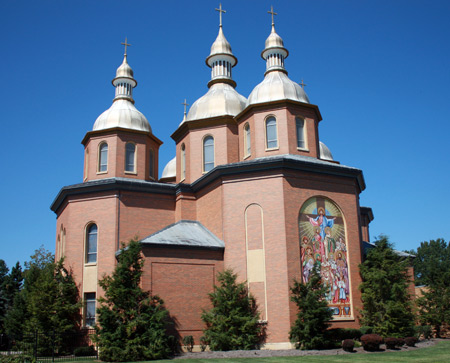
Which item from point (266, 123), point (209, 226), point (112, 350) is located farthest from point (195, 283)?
point (266, 123)

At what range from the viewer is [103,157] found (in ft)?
109

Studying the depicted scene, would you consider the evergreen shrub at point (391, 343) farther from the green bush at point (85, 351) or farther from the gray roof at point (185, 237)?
the green bush at point (85, 351)

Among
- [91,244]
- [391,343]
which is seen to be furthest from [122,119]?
[391,343]

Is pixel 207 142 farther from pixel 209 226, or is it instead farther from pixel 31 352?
pixel 31 352

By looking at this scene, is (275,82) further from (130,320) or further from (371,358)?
(371,358)

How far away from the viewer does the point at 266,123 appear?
96.6ft

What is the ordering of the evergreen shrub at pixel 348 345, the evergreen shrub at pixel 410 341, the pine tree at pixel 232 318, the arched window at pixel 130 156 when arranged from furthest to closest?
the arched window at pixel 130 156 < the pine tree at pixel 232 318 < the evergreen shrub at pixel 410 341 < the evergreen shrub at pixel 348 345

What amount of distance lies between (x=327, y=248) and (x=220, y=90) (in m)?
14.5

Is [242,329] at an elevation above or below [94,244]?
below

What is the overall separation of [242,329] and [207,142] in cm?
1404

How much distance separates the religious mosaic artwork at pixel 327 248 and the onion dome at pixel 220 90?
33.0 ft

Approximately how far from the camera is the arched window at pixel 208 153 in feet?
107

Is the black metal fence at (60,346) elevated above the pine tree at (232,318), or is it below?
below

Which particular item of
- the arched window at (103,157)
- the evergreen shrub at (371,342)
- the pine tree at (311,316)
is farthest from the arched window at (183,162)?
the evergreen shrub at (371,342)
